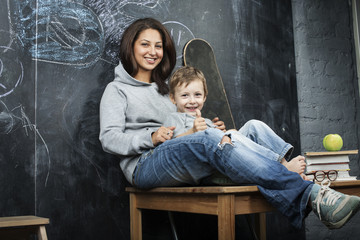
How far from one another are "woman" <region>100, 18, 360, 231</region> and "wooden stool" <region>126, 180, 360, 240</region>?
5 centimetres

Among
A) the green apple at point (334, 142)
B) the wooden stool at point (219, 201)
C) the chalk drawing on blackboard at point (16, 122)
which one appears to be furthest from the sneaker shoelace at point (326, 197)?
the chalk drawing on blackboard at point (16, 122)

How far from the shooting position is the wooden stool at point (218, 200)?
4.40 feet

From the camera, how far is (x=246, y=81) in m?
2.72

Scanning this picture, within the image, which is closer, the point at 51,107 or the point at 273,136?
the point at 273,136

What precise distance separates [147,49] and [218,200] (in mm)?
952

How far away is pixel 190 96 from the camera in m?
1.83

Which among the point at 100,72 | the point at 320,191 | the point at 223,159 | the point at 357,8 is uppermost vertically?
the point at 357,8

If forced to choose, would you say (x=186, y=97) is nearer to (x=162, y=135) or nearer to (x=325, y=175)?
(x=162, y=135)

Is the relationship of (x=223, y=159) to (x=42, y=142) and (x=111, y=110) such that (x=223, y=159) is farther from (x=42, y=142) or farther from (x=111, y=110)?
(x=42, y=142)

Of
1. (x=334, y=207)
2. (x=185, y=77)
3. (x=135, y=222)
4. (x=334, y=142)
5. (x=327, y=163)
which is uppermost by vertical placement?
(x=185, y=77)

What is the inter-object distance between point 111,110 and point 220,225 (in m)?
0.77

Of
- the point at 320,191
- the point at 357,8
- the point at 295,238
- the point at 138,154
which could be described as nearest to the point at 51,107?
the point at 138,154

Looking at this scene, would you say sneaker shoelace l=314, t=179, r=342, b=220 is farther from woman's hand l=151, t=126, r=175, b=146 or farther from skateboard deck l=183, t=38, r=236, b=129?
skateboard deck l=183, t=38, r=236, b=129

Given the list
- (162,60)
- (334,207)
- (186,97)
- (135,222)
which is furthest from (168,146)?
(162,60)
